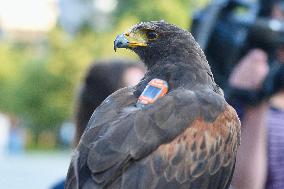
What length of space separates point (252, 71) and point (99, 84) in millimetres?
1126

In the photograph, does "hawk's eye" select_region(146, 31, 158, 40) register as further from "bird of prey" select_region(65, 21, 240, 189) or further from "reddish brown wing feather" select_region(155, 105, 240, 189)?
"reddish brown wing feather" select_region(155, 105, 240, 189)

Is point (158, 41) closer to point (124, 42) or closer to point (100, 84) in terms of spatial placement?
point (124, 42)

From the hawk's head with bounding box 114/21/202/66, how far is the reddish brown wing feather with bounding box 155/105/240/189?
36cm

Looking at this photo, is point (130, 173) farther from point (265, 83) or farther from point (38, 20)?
point (38, 20)

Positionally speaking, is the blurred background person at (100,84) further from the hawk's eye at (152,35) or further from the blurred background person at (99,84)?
the hawk's eye at (152,35)

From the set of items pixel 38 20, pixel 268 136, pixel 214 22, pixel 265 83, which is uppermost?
pixel 214 22

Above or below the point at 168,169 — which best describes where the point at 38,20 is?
below

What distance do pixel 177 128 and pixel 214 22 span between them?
1452mm

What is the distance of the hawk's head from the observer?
380cm

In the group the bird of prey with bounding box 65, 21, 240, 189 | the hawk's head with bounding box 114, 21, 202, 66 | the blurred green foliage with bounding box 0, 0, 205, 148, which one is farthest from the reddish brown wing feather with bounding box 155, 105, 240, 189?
the blurred green foliage with bounding box 0, 0, 205, 148

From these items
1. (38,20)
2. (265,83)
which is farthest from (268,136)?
(38,20)

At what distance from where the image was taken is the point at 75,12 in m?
71.5

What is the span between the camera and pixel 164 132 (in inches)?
141

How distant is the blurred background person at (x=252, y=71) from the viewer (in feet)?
15.9
